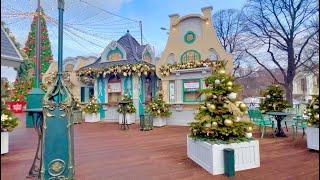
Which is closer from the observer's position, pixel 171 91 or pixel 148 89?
pixel 171 91


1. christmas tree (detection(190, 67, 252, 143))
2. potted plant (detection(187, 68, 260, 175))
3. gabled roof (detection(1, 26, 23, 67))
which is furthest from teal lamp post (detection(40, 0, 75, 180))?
christmas tree (detection(190, 67, 252, 143))

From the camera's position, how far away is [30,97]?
1083 cm

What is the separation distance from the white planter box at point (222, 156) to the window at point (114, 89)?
9.42 meters

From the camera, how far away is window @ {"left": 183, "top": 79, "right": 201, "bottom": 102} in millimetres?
11383

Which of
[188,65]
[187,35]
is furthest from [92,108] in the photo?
[187,35]

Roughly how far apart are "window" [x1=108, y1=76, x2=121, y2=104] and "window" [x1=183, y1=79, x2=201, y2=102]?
3.85 meters

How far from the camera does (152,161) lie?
17.5 feet

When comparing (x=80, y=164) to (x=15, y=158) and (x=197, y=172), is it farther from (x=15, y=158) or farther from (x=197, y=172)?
(x=197, y=172)

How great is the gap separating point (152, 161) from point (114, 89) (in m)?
9.16

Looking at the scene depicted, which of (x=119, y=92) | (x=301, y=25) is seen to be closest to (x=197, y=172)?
(x=119, y=92)

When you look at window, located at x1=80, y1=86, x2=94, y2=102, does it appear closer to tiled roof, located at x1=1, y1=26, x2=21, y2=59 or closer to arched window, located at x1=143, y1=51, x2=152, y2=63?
arched window, located at x1=143, y1=51, x2=152, y2=63

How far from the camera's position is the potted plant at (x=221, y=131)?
462 centimetres

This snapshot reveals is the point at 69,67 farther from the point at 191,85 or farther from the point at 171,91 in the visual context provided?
the point at 191,85

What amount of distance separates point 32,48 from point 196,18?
52.9ft
